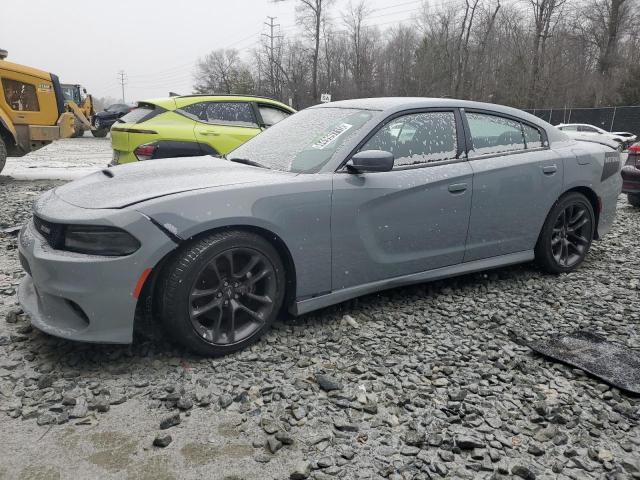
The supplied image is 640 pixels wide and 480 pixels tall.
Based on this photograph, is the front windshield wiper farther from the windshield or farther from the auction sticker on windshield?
the auction sticker on windshield

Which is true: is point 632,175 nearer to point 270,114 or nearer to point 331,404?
point 270,114

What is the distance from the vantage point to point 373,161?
120 inches

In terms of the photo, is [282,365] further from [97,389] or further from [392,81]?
[392,81]

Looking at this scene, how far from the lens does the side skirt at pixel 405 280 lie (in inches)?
123

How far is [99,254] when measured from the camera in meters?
2.53

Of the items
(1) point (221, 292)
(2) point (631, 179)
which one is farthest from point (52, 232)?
(2) point (631, 179)

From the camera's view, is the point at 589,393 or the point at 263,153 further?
the point at 263,153

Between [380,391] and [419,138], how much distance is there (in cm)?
184

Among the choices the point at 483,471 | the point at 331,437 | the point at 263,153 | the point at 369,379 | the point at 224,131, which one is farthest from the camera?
the point at 224,131

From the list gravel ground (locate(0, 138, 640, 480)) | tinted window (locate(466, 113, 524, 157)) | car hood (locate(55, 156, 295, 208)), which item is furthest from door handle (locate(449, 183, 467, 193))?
car hood (locate(55, 156, 295, 208))

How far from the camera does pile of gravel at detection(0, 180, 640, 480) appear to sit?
2131mm

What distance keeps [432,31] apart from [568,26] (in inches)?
546

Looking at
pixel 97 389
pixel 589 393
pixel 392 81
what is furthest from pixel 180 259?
pixel 392 81

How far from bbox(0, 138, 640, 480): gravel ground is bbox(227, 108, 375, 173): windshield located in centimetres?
106
